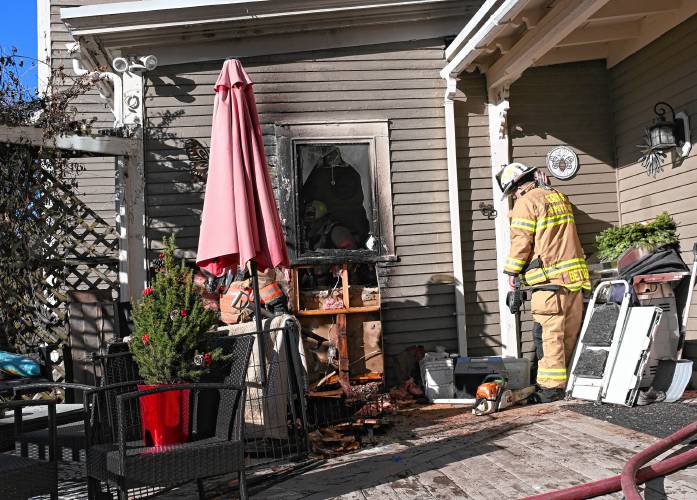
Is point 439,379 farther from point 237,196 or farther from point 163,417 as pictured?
point 163,417

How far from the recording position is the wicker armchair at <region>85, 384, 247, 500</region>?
297 cm

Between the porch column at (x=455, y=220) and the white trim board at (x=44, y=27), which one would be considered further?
the white trim board at (x=44, y=27)

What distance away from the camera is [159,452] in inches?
120

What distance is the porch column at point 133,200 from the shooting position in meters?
7.12

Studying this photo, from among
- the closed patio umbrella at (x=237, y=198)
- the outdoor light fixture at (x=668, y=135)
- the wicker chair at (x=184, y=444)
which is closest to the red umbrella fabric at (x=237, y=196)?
the closed patio umbrella at (x=237, y=198)

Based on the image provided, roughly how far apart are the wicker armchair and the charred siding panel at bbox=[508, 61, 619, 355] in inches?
206

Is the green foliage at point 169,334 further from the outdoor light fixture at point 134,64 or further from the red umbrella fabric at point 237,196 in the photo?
the outdoor light fixture at point 134,64

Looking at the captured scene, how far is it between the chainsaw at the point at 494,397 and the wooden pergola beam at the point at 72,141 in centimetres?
414

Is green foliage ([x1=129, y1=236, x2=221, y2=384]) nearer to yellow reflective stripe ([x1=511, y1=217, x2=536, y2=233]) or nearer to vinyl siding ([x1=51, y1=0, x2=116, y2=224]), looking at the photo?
yellow reflective stripe ([x1=511, y1=217, x2=536, y2=233])

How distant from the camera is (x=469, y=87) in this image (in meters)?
7.75

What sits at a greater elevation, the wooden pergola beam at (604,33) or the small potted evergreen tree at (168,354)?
the wooden pergola beam at (604,33)

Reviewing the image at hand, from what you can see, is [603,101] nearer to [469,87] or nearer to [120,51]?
[469,87]

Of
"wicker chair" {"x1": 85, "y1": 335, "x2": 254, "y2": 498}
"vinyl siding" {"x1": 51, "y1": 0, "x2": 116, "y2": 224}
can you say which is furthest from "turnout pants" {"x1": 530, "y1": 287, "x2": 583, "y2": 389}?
"vinyl siding" {"x1": 51, "y1": 0, "x2": 116, "y2": 224}

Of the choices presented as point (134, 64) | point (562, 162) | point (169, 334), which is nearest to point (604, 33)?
point (562, 162)
